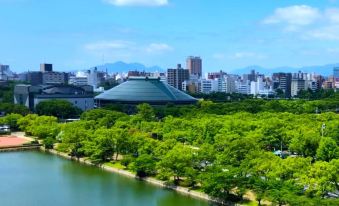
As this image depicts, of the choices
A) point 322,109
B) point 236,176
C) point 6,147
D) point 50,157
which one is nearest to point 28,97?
point 6,147

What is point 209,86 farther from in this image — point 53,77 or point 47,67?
point 47,67

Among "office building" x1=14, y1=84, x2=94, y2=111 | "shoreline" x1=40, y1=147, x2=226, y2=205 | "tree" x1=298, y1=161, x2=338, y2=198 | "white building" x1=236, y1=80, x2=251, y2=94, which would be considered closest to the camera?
"tree" x1=298, y1=161, x2=338, y2=198

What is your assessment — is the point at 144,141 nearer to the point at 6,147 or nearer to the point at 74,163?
the point at 74,163

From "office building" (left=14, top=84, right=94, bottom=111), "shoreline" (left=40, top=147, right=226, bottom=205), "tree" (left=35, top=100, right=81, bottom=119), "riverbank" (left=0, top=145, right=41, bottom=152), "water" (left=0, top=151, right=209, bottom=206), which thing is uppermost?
"office building" (left=14, top=84, right=94, bottom=111)

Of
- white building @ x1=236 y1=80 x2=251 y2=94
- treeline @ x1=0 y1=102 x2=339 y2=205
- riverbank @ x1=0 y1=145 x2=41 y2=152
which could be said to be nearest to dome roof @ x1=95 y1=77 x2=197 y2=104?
treeline @ x1=0 y1=102 x2=339 y2=205

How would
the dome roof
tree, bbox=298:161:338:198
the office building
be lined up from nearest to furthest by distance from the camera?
tree, bbox=298:161:338:198 < the office building < the dome roof

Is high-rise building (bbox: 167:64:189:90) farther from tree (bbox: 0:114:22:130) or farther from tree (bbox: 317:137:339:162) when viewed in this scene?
tree (bbox: 317:137:339:162)

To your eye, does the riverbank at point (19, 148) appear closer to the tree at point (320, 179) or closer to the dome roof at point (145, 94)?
the tree at point (320, 179)
